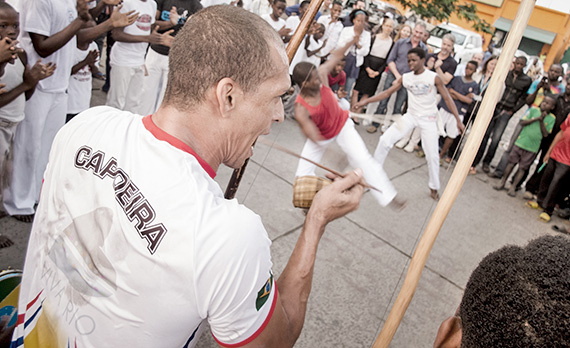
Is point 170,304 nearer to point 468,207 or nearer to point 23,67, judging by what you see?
point 23,67

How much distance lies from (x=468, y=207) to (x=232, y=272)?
18.3 feet

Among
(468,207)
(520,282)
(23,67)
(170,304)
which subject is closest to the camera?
(520,282)

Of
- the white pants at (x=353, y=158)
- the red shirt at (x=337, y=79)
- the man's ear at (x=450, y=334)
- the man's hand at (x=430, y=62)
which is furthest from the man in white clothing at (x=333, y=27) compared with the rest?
the man's ear at (x=450, y=334)

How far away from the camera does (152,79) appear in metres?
4.85

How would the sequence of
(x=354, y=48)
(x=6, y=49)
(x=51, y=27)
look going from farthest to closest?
(x=354, y=48)
(x=51, y=27)
(x=6, y=49)

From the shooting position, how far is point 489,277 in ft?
2.88

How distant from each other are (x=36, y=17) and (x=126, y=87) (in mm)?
1897

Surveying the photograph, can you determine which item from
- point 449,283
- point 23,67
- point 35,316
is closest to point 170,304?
point 35,316

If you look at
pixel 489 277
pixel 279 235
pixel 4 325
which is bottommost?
pixel 279 235

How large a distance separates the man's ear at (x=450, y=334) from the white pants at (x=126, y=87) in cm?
439

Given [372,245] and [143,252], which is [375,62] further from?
[143,252]

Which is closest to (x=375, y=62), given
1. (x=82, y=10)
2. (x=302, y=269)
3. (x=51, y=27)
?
(x=82, y=10)

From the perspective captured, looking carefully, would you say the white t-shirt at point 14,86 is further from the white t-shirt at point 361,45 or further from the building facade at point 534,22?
the building facade at point 534,22

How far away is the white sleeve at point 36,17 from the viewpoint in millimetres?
2703
